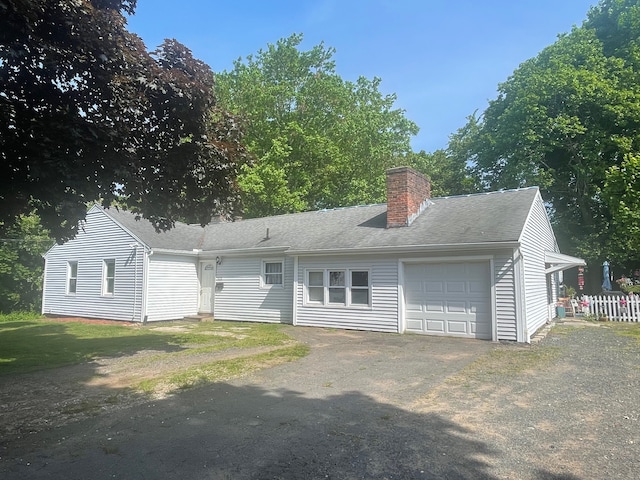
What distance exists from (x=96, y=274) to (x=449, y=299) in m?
14.8

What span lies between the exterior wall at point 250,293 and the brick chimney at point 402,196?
416cm

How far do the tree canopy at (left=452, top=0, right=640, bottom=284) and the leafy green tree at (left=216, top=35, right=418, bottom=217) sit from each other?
823 cm

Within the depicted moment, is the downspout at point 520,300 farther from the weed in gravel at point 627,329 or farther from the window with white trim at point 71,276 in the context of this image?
the window with white trim at point 71,276

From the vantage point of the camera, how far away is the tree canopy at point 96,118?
5.85 metres

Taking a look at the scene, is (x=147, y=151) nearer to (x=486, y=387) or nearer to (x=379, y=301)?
(x=486, y=387)

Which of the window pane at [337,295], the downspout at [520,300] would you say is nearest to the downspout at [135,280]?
the window pane at [337,295]

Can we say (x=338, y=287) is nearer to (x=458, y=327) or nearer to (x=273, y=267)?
(x=273, y=267)

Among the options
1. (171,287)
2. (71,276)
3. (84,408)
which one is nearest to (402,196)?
(171,287)

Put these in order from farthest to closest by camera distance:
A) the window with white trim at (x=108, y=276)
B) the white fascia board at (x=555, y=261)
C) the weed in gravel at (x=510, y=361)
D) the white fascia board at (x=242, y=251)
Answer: the window with white trim at (x=108, y=276)
the white fascia board at (x=242, y=251)
the white fascia board at (x=555, y=261)
the weed in gravel at (x=510, y=361)

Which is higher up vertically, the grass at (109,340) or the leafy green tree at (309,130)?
the leafy green tree at (309,130)

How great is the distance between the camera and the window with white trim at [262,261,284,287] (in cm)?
1634

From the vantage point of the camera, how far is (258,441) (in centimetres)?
454

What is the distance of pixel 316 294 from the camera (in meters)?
15.1

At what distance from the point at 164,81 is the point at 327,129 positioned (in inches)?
1075
